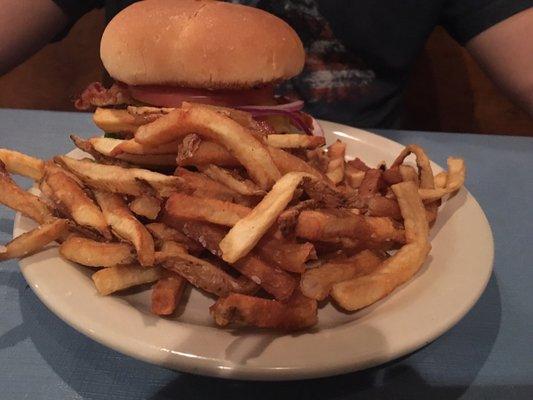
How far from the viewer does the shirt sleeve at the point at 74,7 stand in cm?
220

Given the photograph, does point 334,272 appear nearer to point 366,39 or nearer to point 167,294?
point 167,294

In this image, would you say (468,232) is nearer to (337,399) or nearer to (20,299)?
(337,399)

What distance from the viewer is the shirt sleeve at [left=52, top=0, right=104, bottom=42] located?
2.20 metres

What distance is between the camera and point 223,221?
0.93 metres

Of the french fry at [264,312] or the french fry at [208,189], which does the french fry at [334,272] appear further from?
the french fry at [208,189]

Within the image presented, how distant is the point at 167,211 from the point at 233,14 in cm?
61

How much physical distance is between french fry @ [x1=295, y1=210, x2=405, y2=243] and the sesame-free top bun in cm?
51

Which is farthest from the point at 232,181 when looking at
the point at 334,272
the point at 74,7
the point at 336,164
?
the point at 74,7

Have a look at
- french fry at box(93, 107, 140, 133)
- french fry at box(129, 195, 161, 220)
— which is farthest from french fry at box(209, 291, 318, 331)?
french fry at box(93, 107, 140, 133)

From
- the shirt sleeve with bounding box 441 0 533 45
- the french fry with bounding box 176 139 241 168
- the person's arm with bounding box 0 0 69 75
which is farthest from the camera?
the person's arm with bounding box 0 0 69 75

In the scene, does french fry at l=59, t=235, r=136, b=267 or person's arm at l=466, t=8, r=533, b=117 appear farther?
person's arm at l=466, t=8, r=533, b=117

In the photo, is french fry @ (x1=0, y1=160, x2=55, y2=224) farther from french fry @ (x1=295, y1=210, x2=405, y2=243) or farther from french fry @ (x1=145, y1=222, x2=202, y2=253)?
french fry @ (x1=295, y1=210, x2=405, y2=243)

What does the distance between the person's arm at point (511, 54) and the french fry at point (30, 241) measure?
175 centimetres

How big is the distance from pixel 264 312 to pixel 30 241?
0.45m
